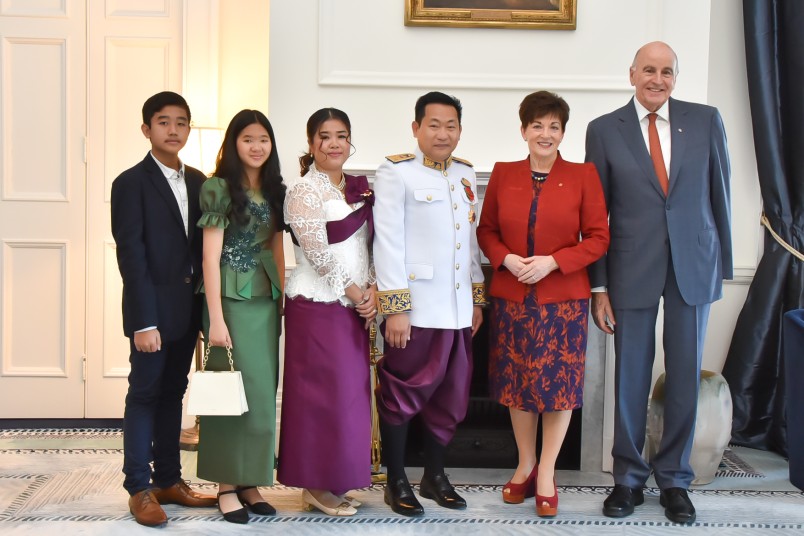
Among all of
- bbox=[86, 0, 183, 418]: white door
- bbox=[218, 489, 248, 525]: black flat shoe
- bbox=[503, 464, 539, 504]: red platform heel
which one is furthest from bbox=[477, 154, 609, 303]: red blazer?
bbox=[86, 0, 183, 418]: white door

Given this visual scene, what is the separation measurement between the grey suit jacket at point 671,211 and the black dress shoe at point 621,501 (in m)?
0.62

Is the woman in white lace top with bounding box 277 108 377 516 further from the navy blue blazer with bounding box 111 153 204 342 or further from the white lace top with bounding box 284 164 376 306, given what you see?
the navy blue blazer with bounding box 111 153 204 342

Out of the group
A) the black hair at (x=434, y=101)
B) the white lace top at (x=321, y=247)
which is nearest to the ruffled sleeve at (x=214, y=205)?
the white lace top at (x=321, y=247)

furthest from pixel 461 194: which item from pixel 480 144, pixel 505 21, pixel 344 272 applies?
pixel 505 21

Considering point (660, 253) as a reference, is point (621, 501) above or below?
below

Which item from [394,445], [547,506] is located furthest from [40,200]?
[547,506]

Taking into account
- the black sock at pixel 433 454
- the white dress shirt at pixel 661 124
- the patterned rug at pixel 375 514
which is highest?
the white dress shirt at pixel 661 124

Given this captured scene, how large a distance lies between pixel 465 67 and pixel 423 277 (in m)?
1.11

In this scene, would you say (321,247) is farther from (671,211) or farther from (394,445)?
(671,211)

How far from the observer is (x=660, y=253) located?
2875mm

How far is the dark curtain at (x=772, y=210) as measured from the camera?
151 inches

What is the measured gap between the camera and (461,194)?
2904mm

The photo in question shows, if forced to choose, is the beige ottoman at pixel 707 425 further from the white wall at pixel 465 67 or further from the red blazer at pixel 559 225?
the white wall at pixel 465 67

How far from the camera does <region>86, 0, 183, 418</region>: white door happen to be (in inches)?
154
